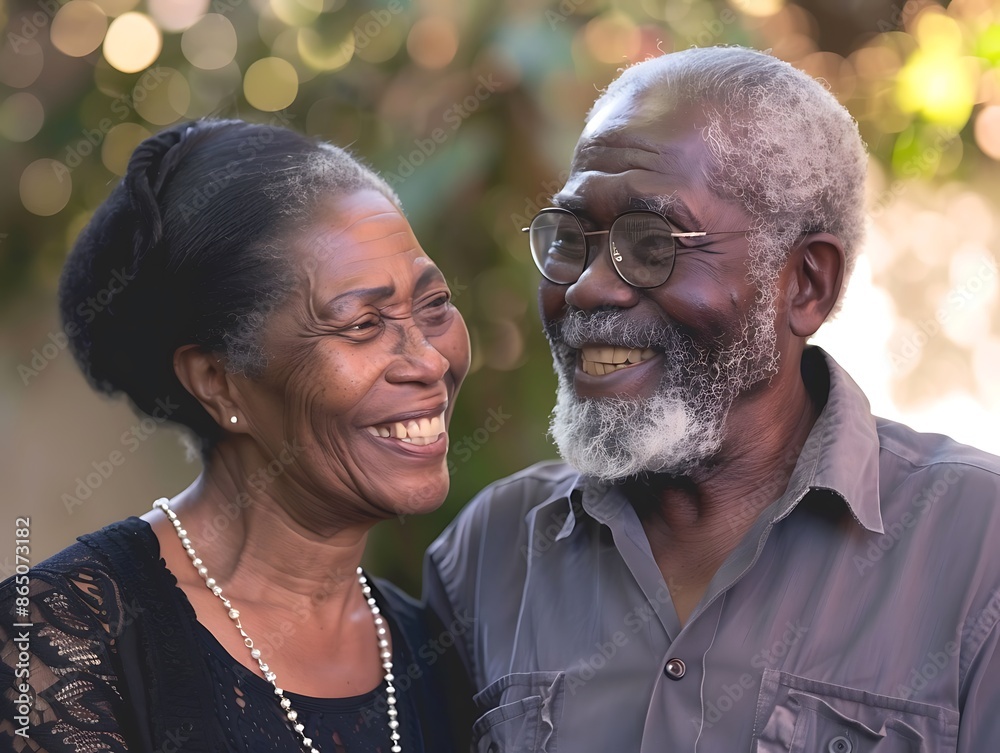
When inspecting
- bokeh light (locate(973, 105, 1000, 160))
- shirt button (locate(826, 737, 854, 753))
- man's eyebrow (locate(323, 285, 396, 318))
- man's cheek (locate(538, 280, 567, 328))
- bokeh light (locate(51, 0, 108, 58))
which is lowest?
shirt button (locate(826, 737, 854, 753))

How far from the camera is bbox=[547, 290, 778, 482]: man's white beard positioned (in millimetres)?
2375

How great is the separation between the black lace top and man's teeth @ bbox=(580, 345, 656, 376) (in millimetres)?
909

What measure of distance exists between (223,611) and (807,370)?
4.78 feet

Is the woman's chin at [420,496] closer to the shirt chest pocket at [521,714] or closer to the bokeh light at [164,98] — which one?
the shirt chest pocket at [521,714]

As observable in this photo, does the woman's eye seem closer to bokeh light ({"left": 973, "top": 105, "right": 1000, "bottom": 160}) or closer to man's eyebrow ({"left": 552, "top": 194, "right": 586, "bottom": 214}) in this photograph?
man's eyebrow ({"left": 552, "top": 194, "right": 586, "bottom": 214})

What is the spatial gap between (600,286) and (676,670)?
2.72 ft

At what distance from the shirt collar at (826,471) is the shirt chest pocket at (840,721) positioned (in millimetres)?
334

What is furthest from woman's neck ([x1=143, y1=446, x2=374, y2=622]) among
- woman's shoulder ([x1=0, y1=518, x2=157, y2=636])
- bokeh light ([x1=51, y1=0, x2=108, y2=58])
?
bokeh light ([x1=51, y1=0, x2=108, y2=58])

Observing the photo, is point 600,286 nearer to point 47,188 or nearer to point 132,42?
point 132,42

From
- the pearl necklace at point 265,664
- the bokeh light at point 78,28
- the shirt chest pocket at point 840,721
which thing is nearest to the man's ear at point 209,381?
the pearl necklace at point 265,664

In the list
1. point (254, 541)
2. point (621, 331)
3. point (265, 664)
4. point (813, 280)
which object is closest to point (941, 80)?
point (813, 280)

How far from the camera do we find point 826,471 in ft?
7.32

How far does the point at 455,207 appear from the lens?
3.20m

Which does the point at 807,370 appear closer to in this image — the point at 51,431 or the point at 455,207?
the point at 455,207
